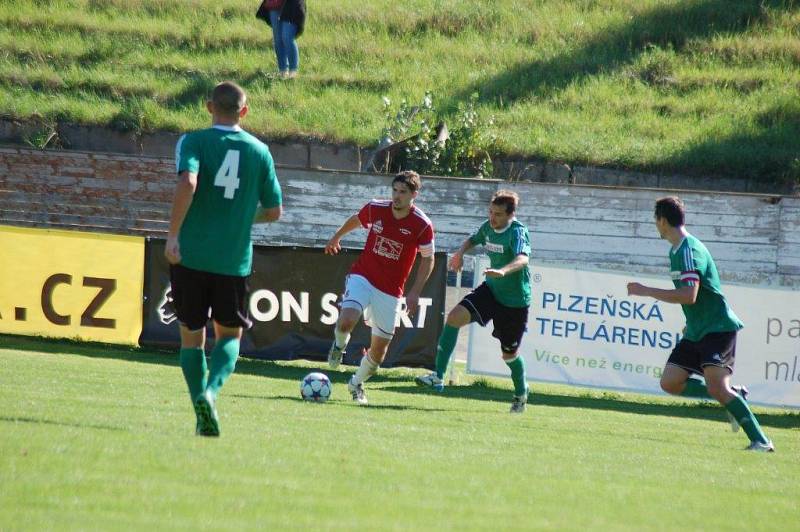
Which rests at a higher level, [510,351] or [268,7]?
[268,7]

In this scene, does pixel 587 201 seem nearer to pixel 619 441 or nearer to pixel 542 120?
pixel 542 120

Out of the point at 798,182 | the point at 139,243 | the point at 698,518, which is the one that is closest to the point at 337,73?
the point at 798,182

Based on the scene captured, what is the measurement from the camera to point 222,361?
275 inches

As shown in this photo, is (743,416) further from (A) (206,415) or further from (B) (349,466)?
(A) (206,415)

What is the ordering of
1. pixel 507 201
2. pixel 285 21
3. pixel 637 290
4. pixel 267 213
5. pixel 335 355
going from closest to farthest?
pixel 267 213, pixel 637 290, pixel 335 355, pixel 507 201, pixel 285 21

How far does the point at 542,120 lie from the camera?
904 inches

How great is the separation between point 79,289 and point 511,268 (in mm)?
6290

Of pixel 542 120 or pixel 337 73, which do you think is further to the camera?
pixel 337 73

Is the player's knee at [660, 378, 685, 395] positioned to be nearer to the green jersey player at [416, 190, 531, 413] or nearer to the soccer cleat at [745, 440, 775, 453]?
the soccer cleat at [745, 440, 775, 453]

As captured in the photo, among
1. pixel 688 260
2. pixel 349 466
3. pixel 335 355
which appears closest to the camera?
pixel 349 466

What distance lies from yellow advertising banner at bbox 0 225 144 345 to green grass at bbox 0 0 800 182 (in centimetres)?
781

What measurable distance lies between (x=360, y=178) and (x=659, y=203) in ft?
29.1

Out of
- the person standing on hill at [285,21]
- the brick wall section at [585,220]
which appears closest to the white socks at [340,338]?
the brick wall section at [585,220]

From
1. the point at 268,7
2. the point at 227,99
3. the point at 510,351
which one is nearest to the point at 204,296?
the point at 227,99
